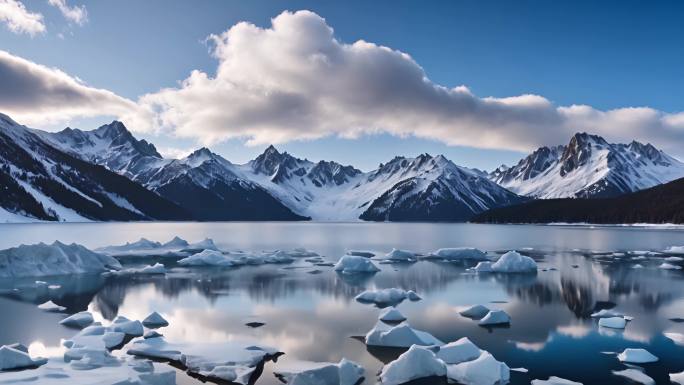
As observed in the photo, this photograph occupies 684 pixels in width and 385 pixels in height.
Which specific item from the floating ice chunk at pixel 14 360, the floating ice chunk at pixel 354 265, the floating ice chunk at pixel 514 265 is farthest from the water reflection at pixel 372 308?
the floating ice chunk at pixel 14 360

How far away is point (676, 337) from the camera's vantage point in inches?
830

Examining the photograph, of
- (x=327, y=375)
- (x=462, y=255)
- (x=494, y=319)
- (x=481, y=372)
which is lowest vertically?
(x=462, y=255)

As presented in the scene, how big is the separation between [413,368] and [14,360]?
13102 mm

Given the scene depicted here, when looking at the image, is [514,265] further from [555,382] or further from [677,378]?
[555,382]

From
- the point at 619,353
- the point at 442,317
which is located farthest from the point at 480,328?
the point at 619,353

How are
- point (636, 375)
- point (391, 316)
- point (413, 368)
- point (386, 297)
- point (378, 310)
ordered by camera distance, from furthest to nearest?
point (386, 297), point (378, 310), point (391, 316), point (636, 375), point (413, 368)

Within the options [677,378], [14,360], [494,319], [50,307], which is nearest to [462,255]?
[494,319]

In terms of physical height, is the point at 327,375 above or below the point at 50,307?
above

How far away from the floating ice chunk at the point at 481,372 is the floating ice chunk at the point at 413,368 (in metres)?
0.47

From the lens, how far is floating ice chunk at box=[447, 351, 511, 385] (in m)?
15.3

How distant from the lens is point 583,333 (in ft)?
72.6

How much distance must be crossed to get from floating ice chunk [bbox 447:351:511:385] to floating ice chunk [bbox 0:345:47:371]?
546 inches

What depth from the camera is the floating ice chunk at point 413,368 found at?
1569 centimetres

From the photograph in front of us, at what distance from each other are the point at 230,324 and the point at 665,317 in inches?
866
